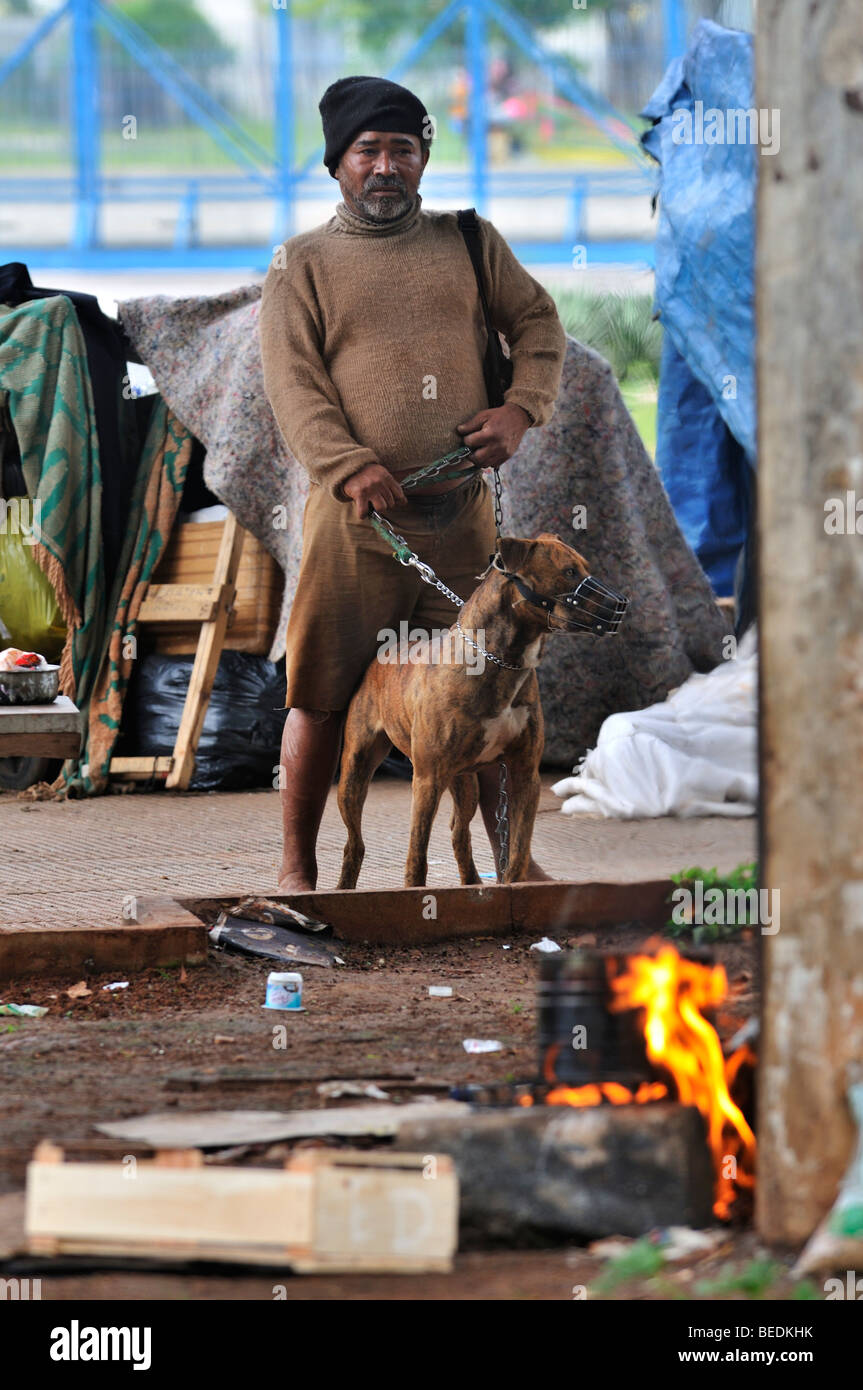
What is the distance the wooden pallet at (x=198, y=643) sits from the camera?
7684mm

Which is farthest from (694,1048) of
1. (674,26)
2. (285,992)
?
(674,26)

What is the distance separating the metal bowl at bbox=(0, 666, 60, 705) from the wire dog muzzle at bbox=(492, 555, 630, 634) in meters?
1.33

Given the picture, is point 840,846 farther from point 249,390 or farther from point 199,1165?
point 249,390

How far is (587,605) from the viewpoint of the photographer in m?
4.27

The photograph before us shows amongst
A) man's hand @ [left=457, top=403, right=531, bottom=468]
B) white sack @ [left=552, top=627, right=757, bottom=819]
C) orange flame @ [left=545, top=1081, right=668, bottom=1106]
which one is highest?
man's hand @ [left=457, top=403, right=531, bottom=468]

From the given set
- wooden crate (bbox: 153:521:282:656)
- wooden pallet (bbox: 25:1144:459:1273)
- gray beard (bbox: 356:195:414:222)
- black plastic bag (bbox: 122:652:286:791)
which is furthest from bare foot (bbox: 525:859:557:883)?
wooden crate (bbox: 153:521:282:656)

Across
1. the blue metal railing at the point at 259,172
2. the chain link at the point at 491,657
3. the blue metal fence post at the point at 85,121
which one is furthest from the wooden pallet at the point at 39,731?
the blue metal fence post at the point at 85,121

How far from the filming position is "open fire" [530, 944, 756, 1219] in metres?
2.50

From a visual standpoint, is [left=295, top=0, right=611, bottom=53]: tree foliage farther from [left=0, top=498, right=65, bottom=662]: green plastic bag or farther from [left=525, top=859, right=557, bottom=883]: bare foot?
[left=525, top=859, right=557, bottom=883]: bare foot

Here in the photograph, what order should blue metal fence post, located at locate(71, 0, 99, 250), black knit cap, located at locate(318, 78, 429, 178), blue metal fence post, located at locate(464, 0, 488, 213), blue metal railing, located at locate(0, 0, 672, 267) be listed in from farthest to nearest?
1. blue metal fence post, located at locate(464, 0, 488, 213)
2. blue metal fence post, located at locate(71, 0, 99, 250)
3. blue metal railing, located at locate(0, 0, 672, 267)
4. black knit cap, located at locate(318, 78, 429, 178)

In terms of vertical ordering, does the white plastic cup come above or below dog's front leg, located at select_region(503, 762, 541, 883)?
below

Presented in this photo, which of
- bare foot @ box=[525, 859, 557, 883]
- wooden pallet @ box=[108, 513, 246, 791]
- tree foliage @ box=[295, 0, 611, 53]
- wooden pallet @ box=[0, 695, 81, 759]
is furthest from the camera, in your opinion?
tree foliage @ box=[295, 0, 611, 53]

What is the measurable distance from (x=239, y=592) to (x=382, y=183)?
3.78 meters

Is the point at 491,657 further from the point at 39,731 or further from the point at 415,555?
the point at 39,731
